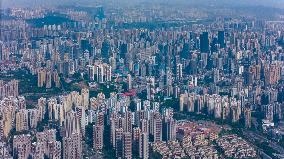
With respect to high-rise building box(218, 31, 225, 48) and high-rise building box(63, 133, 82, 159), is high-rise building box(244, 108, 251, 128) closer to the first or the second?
high-rise building box(63, 133, 82, 159)

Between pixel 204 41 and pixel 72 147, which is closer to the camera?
pixel 72 147

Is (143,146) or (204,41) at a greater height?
(204,41)

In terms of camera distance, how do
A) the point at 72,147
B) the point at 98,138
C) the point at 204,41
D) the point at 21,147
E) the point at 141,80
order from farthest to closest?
the point at 204,41
the point at 141,80
the point at 98,138
the point at 72,147
the point at 21,147

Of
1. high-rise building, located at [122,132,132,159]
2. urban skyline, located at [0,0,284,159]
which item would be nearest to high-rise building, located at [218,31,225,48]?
urban skyline, located at [0,0,284,159]

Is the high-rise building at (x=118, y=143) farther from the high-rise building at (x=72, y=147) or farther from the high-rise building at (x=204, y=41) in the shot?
the high-rise building at (x=204, y=41)

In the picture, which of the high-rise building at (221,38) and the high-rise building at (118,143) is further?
the high-rise building at (221,38)

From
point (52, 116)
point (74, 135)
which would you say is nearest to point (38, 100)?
point (52, 116)

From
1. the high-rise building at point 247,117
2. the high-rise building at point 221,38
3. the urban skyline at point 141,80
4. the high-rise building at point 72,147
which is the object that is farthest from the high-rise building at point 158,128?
the high-rise building at point 221,38

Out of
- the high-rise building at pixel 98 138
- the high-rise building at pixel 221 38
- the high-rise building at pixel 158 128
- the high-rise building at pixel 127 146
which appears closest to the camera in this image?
the high-rise building at pixel 127 146

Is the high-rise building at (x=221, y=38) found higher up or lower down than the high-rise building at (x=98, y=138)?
higher up

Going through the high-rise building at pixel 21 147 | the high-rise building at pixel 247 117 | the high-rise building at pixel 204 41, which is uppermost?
the high-rise building at pixel 204 41

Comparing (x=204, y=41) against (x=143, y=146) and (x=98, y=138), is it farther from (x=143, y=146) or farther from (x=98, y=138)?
(x=143, y=146)

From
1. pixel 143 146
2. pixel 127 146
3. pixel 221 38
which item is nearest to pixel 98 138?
pixel 127 146
